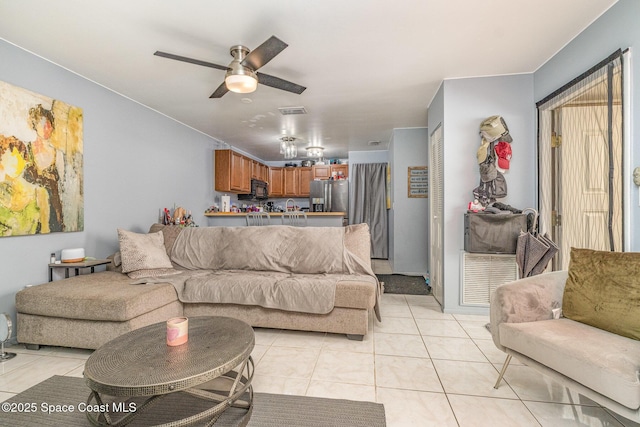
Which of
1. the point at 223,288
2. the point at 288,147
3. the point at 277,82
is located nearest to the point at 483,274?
the point at 223,288

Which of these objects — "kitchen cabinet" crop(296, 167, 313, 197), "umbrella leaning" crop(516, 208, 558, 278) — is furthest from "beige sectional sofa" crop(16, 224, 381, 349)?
"kitchen cabinet" crop(296, 167, 313, 197)

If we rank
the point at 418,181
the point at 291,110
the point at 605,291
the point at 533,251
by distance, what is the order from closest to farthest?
the point at 605,291
the point at 533,251
the point at 291,110
the point at 418,181

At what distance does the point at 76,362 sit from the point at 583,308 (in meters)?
3.40

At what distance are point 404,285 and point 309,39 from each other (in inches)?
134

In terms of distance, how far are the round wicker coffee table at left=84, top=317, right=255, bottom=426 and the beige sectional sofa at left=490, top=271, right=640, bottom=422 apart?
1.49 meters

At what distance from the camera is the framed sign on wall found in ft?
15.8

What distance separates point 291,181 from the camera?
24.2 feet

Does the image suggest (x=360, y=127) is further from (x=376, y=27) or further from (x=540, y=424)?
(x=540, y=424)

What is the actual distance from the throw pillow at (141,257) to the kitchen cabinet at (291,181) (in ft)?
14.9

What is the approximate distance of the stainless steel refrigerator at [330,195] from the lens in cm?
667

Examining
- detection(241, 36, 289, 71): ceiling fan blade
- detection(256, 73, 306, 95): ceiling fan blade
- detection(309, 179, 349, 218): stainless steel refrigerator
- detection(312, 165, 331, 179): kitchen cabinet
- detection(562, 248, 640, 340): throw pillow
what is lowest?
detection(562, 248, 640, 340): throw pillow

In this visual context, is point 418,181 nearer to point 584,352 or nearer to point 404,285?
point 404,285

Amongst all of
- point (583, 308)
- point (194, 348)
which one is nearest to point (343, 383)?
point (194, 348)

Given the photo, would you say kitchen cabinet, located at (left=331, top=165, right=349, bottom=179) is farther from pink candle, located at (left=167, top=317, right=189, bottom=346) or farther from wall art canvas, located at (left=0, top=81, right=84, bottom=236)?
pink candle, located at (left=167, top=317, right=189, bottom=346)
